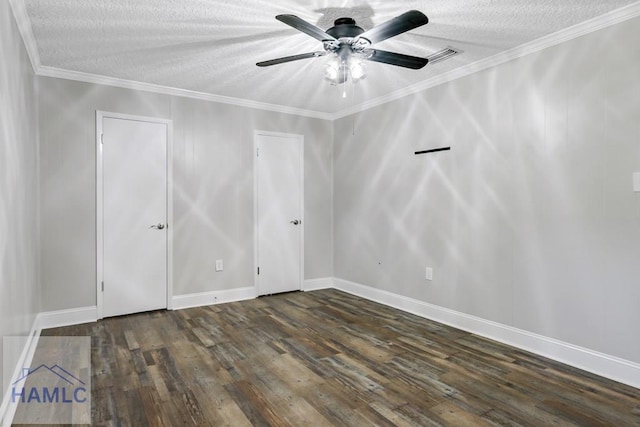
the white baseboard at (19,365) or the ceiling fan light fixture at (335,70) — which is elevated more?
the ceiling fan light fixture at (335,70)

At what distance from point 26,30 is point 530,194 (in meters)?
3.98

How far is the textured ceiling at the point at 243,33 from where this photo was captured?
2393 millimetres

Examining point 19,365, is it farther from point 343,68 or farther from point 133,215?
point 343,68

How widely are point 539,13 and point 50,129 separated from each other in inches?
166

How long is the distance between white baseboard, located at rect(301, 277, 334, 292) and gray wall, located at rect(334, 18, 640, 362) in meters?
1.03

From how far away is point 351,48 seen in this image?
252 centimetres

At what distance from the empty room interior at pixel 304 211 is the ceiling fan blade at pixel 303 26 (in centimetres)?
2

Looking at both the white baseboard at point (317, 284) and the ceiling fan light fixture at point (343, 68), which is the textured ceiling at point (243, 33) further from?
the white baseboard at point (317, 284)

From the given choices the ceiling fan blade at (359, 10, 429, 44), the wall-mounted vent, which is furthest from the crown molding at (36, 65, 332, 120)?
the ceiling fan blade at (359, 10, 429, 44)

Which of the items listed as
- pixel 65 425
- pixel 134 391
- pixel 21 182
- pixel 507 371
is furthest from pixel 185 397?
pixel 507 371

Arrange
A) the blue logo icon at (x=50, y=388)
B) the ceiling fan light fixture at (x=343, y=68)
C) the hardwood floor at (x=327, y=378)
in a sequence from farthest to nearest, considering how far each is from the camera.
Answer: the ceiling fan light fixture at (x=343, y=68) → the blue logo icon at (x=50, y=388) → the hardwood floor at (x=327, y=378)

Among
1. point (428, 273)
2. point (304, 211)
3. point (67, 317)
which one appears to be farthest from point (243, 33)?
point (67, 317)

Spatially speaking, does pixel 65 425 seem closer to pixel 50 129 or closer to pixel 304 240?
pixel 50 129

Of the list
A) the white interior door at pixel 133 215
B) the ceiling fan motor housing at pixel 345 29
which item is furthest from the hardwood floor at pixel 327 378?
the ceiling fan motor housing at pixel 345 29
